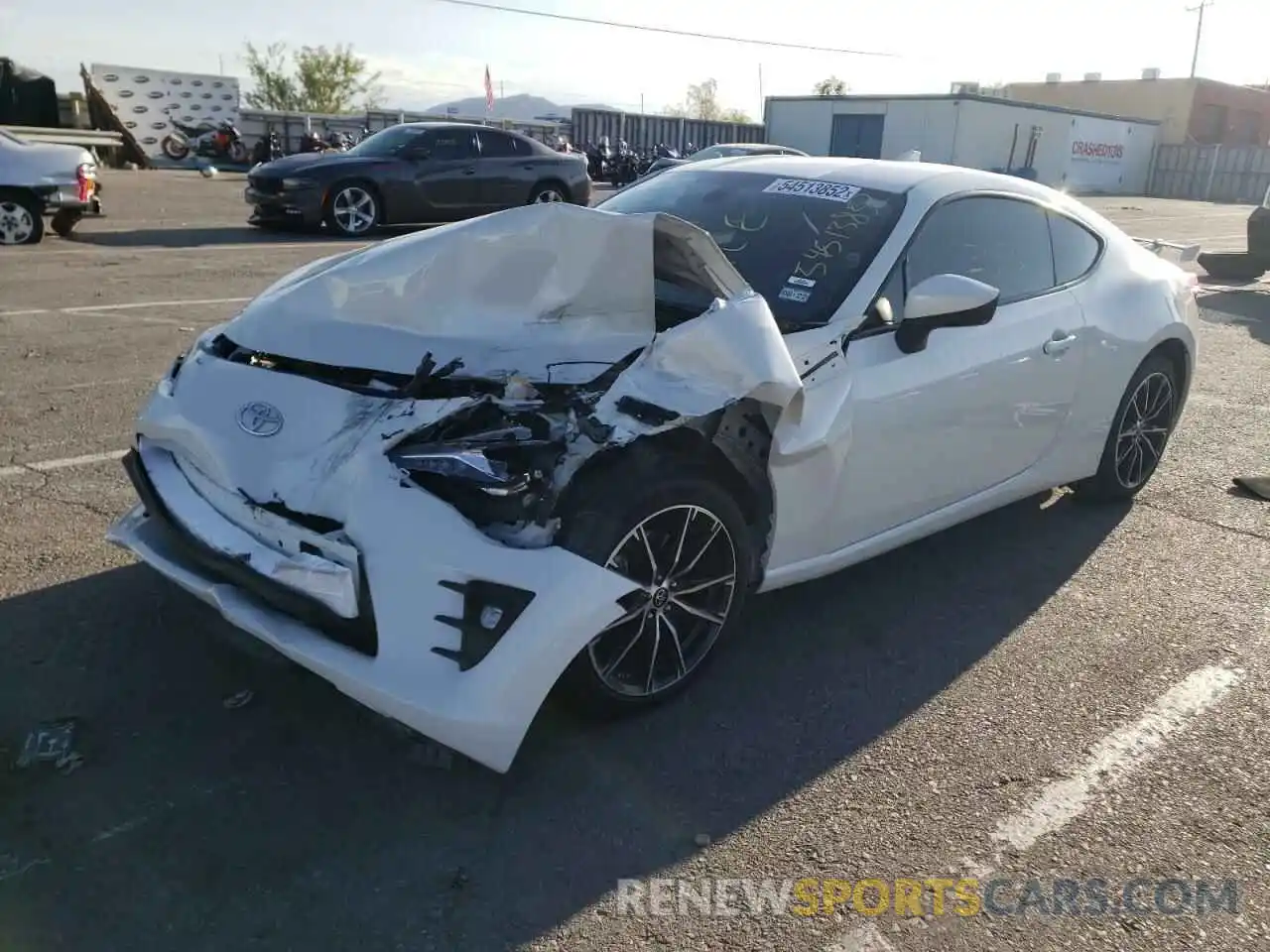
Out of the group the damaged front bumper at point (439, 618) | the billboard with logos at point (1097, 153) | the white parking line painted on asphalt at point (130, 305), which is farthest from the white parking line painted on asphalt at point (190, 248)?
the billboard with logos at point (1097, 153)

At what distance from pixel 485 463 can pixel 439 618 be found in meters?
0.41

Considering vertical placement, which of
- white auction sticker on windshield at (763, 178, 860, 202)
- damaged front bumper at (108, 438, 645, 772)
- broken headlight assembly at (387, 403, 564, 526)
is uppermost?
white auction sticker on windshield at (763, 178, 860, 202)

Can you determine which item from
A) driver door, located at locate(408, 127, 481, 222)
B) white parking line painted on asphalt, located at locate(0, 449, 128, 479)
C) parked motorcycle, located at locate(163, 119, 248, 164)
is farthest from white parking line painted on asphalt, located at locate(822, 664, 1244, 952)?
parked motorcycle, located at locate(163, 119, 248, 164)

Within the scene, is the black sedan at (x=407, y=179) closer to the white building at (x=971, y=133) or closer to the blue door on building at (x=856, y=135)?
the white building at (x=971, y=133)

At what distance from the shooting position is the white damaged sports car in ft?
8.34

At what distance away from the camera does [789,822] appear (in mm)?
2705

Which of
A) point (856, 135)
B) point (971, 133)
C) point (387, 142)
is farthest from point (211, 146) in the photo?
point (971, 133)

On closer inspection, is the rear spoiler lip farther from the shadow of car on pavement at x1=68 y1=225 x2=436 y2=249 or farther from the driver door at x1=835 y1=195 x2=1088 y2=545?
the shadow of car on pavement at x1=68 y1=225 x2=436 y2=249

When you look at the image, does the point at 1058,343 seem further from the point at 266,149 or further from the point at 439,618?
the point at 266,149

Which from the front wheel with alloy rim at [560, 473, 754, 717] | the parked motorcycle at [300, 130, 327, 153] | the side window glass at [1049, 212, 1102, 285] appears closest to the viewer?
the front wheel with alloy rim at [560, 473, 754, 717]

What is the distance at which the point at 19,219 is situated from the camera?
11539 millimetres

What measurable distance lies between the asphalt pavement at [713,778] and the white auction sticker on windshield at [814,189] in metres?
1.50

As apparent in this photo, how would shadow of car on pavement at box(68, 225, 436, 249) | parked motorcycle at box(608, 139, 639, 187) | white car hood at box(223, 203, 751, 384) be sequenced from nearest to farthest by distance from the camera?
white car hood at box(223, 203, 751, 384) < shadow of car on pavement at box(68, 225, 436, 249) < parked motorcycle at box(608, 139, 639, 187)

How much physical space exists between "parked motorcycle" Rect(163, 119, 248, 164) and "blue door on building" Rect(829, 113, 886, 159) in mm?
23282
